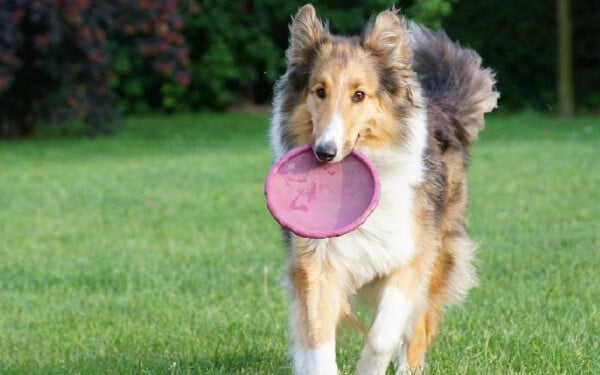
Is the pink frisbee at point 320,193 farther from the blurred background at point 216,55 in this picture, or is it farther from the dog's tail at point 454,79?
the blurred background at point 216,55

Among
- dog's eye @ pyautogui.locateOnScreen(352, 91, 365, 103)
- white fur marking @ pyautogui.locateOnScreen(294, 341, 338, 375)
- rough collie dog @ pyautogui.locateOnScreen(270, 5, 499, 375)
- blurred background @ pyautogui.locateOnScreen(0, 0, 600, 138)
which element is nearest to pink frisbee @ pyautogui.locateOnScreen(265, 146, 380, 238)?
rough collie dog @ pyautogui.locateOnScreen(270, 5, 499, 375)

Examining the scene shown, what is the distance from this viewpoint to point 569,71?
25703mm

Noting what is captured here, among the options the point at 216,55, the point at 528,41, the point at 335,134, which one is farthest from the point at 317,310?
the point at 216,55

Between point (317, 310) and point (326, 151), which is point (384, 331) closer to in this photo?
point (317, 310)

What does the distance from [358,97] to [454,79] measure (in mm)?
1789

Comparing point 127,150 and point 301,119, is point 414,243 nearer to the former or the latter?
point 301,119

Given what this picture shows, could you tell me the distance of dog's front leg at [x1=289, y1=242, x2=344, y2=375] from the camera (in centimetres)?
502

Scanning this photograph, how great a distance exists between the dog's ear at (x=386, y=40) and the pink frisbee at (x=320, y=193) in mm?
539

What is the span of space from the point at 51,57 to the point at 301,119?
16354mm

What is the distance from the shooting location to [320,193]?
518 cm

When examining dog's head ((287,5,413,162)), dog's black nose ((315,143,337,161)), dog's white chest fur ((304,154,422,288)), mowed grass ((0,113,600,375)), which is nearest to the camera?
dog's black nose ((315,143,337,161))

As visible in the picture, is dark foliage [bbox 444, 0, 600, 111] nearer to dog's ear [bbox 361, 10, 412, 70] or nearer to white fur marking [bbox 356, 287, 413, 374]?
dog's ear [bbox 361, 10, 412, 70]

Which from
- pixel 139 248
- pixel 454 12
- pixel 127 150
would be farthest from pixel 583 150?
pixel 454 12

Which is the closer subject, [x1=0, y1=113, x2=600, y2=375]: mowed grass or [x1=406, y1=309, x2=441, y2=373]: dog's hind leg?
[x1=406, y1=309, x2=441, y2=373]: dog's hind leg
